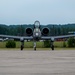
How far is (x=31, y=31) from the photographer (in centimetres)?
4878

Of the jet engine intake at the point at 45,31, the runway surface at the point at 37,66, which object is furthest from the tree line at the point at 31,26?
the runway surface at the point at 37,66

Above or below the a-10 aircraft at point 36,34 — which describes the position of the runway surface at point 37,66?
below

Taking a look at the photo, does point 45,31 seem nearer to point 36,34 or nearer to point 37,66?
point 36,34

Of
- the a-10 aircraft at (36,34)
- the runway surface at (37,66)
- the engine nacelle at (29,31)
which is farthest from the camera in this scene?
the engine nacelle at (29,31)

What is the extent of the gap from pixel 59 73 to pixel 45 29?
38.5 m

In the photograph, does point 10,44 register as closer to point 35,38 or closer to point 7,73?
point 35,38

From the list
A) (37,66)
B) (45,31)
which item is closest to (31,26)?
(45,31)

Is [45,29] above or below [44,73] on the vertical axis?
above

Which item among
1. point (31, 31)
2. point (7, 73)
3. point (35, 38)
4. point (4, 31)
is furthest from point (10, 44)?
point (4, 31)

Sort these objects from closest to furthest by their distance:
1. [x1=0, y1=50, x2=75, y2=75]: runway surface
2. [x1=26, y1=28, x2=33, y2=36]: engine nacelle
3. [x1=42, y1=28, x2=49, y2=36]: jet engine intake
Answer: [x1=0, y1=50, x2=75, y2=75]: runway surface
[x1=26, y1=28, x2=33, y2=36]: engine nacelle
[x1=42, y1=28, x2=49, y2=36]: jet engine intake

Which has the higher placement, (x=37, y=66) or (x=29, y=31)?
(x=29, y=31)

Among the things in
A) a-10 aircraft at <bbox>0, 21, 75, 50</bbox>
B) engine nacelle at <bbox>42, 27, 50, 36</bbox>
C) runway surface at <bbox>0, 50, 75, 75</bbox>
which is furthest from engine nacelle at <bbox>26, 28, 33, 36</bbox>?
runway surface at <bbox>0, 50, 75, 75</bbox>

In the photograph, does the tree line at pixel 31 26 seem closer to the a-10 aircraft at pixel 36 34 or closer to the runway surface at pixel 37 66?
the a-10 aircraft at pixel 36 34

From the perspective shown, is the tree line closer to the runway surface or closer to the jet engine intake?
the jet engine intake
